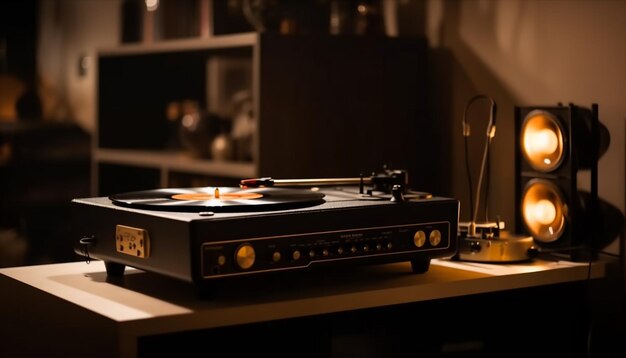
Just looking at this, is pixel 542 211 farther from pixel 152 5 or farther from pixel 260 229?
pixel 152 5

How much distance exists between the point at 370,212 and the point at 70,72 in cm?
289

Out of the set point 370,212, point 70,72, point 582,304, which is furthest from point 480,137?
point 70,72

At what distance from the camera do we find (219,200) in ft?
5.67

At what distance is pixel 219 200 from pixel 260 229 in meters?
0.13

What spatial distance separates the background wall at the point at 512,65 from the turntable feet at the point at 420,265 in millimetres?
513

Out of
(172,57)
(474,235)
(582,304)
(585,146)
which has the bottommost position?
(582,304)

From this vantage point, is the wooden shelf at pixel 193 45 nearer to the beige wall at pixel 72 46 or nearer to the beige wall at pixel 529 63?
the beige wall at pixel 529 63

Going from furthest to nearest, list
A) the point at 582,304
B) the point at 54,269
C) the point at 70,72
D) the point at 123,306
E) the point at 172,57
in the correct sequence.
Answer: the point at 70,72 → the point at 172,57 → the point at 582,304 → the point at 54,269 → the point at 123,306

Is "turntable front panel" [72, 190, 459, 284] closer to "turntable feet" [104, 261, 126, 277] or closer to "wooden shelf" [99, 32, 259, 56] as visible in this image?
"turntable feet" [104, 261, 126, 277]

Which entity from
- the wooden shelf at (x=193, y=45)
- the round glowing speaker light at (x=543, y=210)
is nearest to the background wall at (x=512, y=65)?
the round glowing speaker light at (x=543, y=210)

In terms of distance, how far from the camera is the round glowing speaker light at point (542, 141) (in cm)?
209

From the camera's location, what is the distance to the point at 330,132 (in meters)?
2.62

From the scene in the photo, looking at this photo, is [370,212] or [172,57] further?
[172,57]

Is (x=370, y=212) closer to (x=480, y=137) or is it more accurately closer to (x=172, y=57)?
(x=480, y=137)
